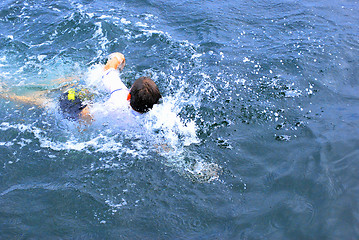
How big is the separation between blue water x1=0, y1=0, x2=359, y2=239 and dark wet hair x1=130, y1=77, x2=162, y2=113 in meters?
0.50

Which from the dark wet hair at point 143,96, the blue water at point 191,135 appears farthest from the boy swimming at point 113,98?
the blue water at point 191,135

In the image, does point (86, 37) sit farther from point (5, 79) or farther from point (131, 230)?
point (131, 230)

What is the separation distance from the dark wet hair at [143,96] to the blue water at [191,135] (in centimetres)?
50

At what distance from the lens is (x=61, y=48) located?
6973 mm

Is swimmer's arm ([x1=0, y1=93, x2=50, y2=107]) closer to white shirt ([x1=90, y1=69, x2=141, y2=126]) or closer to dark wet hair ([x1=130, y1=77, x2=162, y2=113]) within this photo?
white shirt ([x1=90, y1=69, x2=141, y2=126])

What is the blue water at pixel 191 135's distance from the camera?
12.2 ft

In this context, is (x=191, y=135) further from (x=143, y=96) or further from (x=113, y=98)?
(x=113, y=98)

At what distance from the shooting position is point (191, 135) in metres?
4.86

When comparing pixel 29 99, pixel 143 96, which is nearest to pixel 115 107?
pixel 143 96

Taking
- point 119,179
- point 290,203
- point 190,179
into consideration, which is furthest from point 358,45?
point 119,179

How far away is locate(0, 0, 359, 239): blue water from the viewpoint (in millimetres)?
3714

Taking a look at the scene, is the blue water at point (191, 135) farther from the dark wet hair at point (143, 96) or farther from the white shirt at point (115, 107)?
the dark wet hair at point (143, 96)

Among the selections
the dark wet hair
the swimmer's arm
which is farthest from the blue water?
the dark wet hair

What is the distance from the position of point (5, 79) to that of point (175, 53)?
3.61 m
